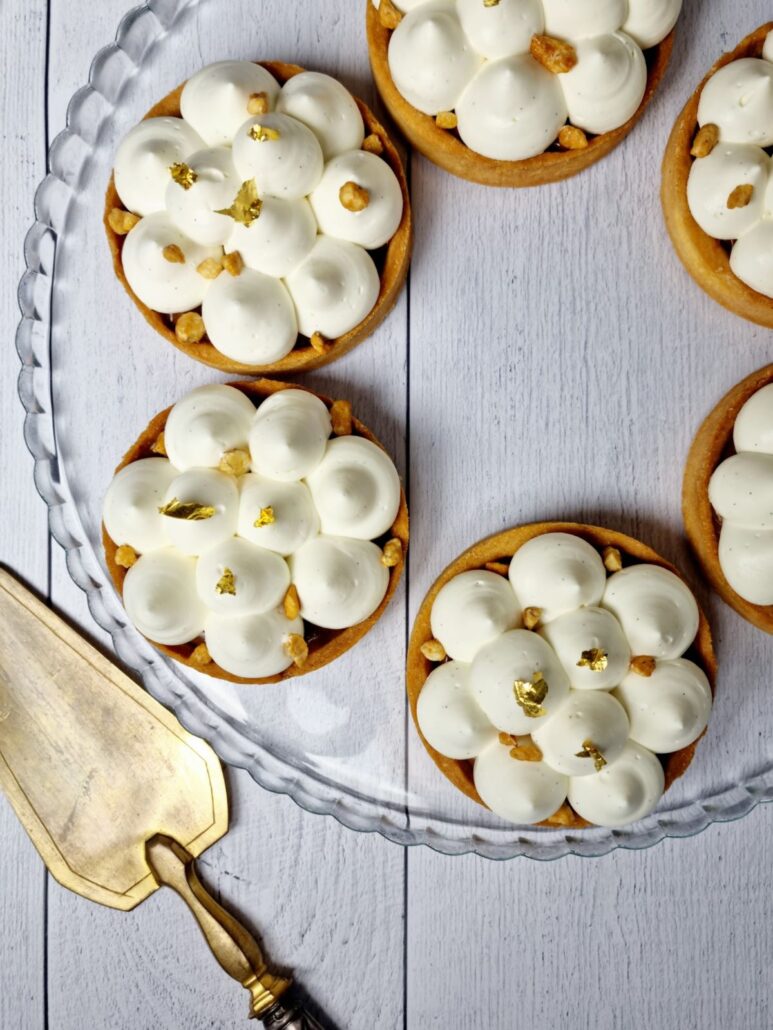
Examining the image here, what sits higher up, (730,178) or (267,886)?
(730,178)

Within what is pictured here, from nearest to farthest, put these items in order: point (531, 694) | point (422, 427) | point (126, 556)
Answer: point (531, 694), point (126, 556), point (422, 427)

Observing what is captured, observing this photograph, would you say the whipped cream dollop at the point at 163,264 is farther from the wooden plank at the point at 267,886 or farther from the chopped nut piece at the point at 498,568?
the chopped nut piece at the point at 498,568

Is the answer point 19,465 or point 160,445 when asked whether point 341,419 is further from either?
point 19,465

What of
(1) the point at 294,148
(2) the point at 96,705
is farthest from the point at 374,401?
(2) the point at 96,705

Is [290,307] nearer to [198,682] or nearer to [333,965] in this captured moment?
[198,682]

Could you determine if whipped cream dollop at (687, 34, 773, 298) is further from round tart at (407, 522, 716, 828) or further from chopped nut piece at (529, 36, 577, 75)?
round tart at (407, 522, 716, 828)

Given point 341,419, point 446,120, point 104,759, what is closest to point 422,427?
point 341,419

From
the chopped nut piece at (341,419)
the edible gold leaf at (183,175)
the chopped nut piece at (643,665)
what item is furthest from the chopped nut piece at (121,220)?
the chopped nut piece at (643,665)
